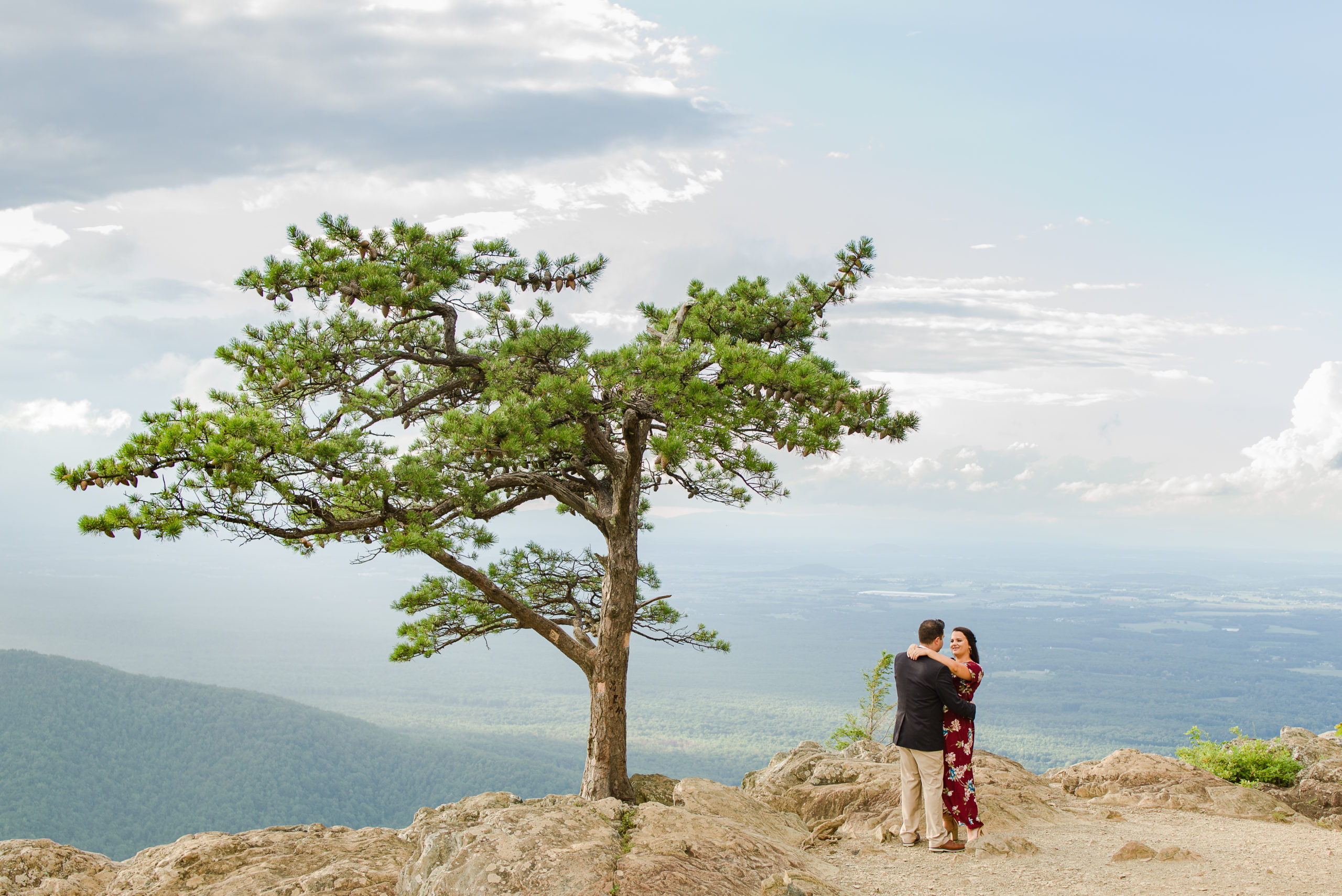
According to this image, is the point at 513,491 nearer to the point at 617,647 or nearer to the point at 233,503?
the point at 617,647

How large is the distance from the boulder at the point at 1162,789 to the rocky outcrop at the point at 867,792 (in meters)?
0.63

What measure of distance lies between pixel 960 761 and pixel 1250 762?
21.8 feet

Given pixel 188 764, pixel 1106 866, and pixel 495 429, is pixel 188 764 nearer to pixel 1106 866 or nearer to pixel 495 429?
pixel 495 429

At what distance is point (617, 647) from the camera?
34.4 ft

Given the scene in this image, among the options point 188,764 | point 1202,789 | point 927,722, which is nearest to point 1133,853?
point 927,722

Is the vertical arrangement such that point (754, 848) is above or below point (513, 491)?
below

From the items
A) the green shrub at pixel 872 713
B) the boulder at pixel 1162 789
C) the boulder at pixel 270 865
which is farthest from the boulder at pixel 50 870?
the green shrub at pixel 872 713

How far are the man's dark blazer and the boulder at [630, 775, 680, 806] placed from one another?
4855 millimetres

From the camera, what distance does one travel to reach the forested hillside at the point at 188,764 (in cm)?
7506

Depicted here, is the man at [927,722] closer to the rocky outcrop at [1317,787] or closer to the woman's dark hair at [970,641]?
the woman's dark hair at [970,641]

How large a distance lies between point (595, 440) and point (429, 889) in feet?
18.5

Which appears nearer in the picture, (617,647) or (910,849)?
(910,849)

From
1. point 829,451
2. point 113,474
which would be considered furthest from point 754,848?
point 113,474

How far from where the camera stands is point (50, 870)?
23.9 ft
